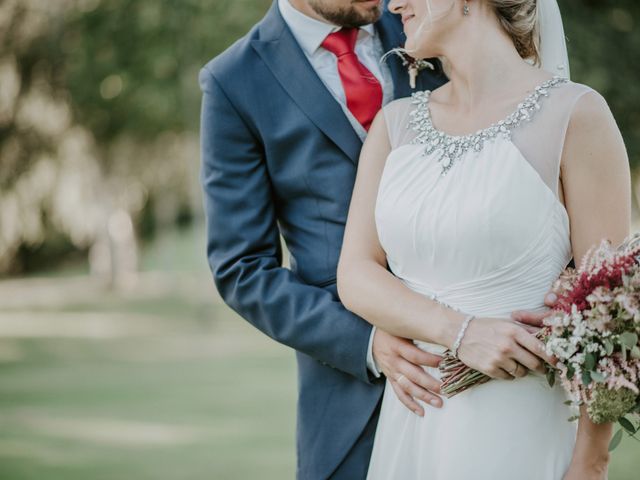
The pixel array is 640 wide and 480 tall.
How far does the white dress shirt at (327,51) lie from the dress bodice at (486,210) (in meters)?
0.45

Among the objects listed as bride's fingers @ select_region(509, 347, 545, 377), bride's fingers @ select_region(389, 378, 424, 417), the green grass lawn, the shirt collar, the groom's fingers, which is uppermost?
the shirt collar

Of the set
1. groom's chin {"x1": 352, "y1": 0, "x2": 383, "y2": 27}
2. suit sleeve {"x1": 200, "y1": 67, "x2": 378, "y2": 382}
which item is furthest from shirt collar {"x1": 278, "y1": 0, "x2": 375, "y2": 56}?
suit sleeve {"x1": 200, "y1": 67, "x2": 378, "y2": 382}

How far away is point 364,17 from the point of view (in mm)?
2934

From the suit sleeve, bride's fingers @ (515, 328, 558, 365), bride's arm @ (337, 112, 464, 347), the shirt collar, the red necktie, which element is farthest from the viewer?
the shirt collar

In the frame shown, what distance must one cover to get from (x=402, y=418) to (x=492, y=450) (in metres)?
0.32

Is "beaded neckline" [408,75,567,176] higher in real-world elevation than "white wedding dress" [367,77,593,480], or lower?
higher

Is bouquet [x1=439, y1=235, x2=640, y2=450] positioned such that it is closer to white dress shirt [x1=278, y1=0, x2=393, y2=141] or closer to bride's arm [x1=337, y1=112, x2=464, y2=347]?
bride's arm [x1=337, y1=112, x2=464, y2=347]

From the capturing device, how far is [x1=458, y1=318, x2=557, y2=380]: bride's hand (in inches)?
89.1

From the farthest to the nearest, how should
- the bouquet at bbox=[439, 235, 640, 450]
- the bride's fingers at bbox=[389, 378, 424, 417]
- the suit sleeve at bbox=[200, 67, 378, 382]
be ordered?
the suit sleeve at bbox=[200, 67, 378, 382]
the bride's fingers at bbox=[389, 378, 424, 417]
the bouquet at bbox=[439, 235, 640, 450]

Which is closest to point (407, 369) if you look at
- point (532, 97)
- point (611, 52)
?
point (532, 97)

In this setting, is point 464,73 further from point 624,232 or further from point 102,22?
point 102,22

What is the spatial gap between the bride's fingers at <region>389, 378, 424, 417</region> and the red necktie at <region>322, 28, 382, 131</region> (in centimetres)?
81

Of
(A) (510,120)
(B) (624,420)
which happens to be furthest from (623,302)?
(A) (510,120)

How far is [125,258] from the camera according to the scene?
22281 millimetres
